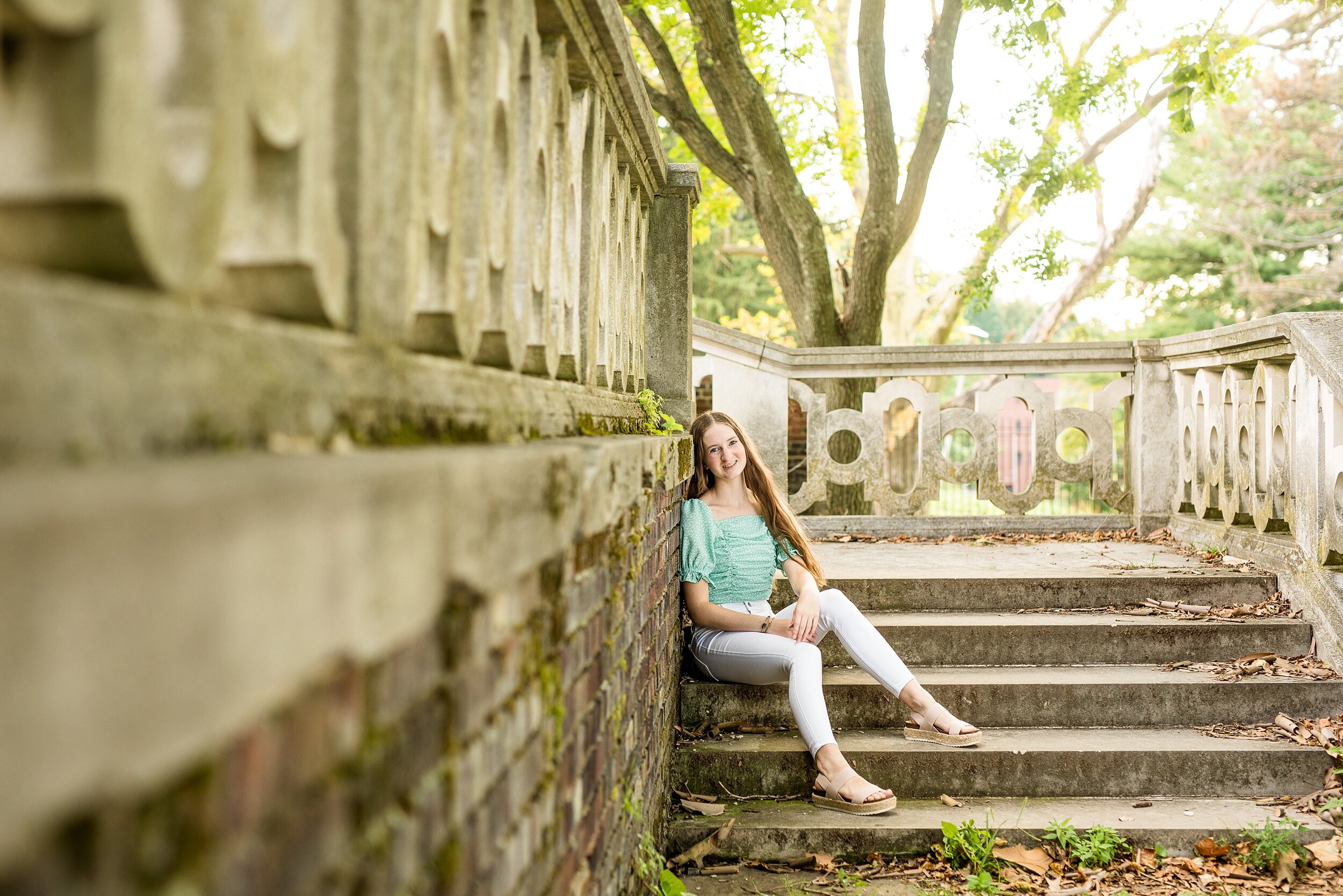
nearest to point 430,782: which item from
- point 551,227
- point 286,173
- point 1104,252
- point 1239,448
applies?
point 286,173

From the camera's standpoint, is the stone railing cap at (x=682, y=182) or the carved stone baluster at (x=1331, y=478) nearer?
the stone railing cap at (x=682, y=182)

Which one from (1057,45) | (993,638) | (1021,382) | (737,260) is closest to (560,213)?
(993,638)

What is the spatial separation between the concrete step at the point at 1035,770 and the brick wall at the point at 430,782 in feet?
5.66

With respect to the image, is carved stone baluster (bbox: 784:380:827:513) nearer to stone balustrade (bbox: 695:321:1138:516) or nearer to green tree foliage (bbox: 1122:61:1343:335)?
stone balustrade (bbox: 695:321:1138:516)

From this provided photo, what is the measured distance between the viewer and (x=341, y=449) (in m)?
1.05

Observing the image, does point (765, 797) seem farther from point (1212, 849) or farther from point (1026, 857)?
point (1212, 849)

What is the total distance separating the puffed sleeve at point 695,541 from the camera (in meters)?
4.21

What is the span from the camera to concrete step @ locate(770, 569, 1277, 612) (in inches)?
→ 199

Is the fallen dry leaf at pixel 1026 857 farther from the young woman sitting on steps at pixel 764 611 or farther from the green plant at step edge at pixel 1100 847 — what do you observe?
the young woman sitting on steps at pixel 764 611

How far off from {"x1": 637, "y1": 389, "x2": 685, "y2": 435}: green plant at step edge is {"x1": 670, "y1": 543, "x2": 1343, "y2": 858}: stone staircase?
1111 mm

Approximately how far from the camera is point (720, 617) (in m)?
4.18

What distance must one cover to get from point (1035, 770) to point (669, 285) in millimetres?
2423

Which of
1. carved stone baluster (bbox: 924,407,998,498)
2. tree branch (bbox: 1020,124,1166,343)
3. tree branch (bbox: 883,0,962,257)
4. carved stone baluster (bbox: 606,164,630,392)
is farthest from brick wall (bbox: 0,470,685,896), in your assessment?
tree branch (bbox: 1020,124,1166,343)

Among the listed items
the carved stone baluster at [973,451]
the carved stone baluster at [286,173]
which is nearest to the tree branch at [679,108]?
the carved stone baluster at [973,451]
